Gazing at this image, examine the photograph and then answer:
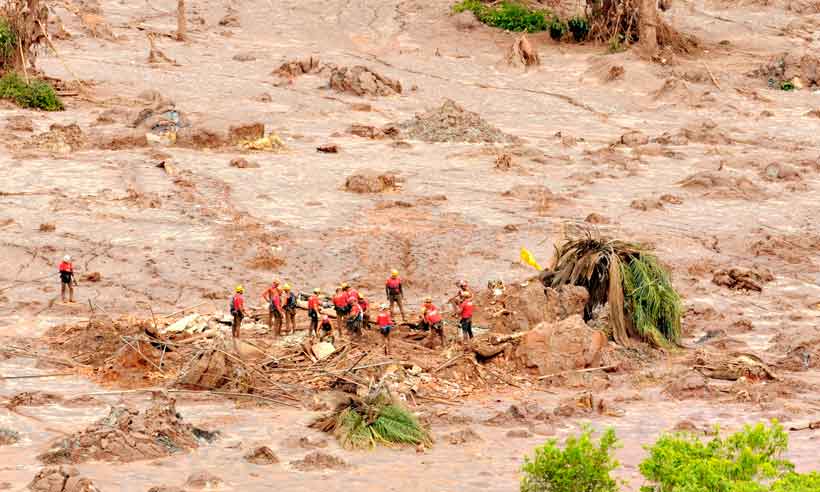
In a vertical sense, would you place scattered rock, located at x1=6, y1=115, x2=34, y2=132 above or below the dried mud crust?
below

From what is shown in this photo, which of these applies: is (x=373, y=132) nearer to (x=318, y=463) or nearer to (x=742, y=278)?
(x=742, y=278)

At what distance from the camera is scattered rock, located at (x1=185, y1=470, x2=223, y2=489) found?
1412 centimetres

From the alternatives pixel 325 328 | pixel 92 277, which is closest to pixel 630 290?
pixel 325 328

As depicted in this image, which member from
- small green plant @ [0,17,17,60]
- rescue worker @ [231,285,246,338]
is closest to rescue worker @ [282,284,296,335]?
rescue worker @ [231,285,246,338]

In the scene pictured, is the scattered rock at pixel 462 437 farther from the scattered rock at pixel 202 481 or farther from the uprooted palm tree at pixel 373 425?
the scattered rock at pixel 202 481

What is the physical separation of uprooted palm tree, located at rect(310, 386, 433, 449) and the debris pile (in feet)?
62.0

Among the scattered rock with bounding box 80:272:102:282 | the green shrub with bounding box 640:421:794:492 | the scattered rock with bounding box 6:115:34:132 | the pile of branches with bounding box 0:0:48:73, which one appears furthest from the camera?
the pile of branches with bounding box 0:0:48:73

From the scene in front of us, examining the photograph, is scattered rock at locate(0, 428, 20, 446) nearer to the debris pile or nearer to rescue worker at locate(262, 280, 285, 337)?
rescue worker at locate(262, 280, 285, 337)

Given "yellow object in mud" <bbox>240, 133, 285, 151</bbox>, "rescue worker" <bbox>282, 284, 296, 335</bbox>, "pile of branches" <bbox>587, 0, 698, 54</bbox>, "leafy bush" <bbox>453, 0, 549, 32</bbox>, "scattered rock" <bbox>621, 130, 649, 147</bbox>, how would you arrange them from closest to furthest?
"rescue worker" <bbox>282, 284, 296, 335</bbox> → "yellow object in mud" <bbox>240, 133, 285, 151</bbox> → "scattered rock" <bbox>621, 130, 649, 147</bbox> → "pile of branches" <bbox>587, 0, 698, 54</bbox> → "leafy bush" <bbox>453, 0, 549, 32</bbox>

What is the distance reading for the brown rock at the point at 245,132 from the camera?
108ft

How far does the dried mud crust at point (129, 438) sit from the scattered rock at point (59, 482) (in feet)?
2.87

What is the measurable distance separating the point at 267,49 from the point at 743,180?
20.8m

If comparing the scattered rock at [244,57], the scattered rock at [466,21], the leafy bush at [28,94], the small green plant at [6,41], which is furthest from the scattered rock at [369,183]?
the scattered rock at [466,21]

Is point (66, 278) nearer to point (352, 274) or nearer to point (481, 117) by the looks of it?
point (352, 274)
